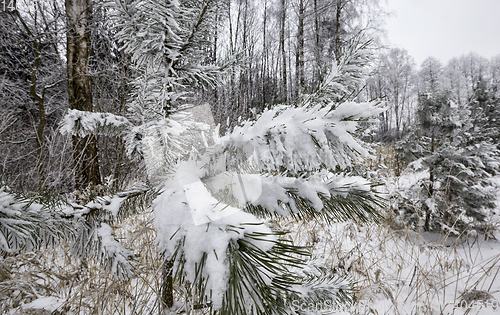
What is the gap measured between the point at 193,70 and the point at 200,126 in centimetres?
32

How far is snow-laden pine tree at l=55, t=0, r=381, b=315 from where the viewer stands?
0.30 metres

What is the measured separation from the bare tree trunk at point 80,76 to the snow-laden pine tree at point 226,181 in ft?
8.44

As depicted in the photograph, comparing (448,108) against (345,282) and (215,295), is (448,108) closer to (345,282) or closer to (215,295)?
(345,282)

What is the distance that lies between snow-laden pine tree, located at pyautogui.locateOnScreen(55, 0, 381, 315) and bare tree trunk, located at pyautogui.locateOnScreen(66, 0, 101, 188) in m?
2.57

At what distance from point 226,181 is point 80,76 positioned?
3361 millimetres

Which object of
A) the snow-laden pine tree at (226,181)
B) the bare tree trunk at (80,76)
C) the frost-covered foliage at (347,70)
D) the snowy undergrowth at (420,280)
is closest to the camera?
the snow-laden pine tree at (226,181)

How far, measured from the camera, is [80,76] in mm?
2834

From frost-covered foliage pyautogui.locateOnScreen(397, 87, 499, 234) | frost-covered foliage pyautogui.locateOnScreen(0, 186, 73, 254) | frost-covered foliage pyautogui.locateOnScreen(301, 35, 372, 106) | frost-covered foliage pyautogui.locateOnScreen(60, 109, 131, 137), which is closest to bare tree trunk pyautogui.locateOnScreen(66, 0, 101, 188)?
frost-covered foliage pyautogui.locateOnScreen(60, 109, 131, 137)

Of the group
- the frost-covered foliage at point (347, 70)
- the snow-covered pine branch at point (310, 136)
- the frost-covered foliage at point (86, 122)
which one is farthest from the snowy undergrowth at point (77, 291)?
the frost-covered foliage at point (347, 70)

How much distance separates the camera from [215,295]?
0.27 metres

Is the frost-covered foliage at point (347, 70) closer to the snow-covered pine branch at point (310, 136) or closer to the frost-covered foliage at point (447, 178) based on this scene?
the snow-covered pine branch at point (310, 136)

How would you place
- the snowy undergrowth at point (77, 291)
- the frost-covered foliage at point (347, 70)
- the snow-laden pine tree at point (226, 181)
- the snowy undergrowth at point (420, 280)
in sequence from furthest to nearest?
1. the snowy undergrowth at point (420, 280)
2. the snowy undergrowth at point (77, 291)
3. the frost-covered foliage at point (347, 70)
4. the snow-laden pine tree at point (226, 181)

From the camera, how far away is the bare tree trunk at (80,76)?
9.25ft

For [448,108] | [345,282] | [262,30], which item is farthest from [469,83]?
[345,282]
